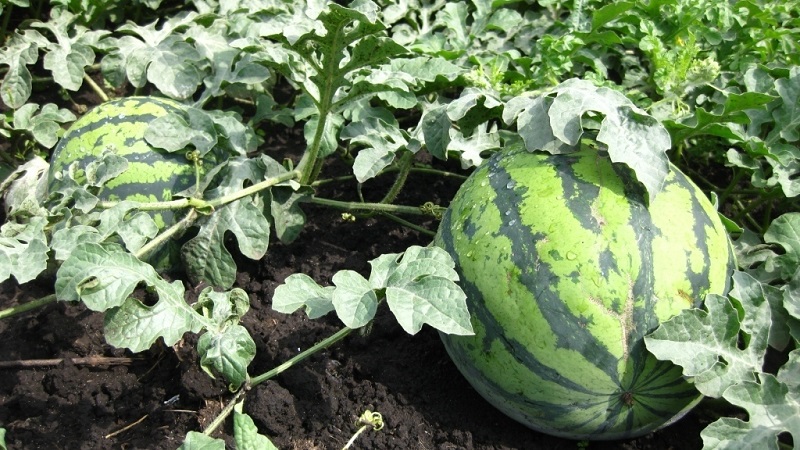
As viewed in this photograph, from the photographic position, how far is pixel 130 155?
9.36 ft

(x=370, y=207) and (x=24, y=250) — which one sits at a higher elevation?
(x=24, y=250)

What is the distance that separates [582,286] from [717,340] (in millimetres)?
420

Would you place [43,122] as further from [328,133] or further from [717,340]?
[717,340]

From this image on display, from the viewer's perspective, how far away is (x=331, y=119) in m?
3.08

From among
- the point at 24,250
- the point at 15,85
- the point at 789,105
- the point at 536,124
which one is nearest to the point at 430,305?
the point at 536,124

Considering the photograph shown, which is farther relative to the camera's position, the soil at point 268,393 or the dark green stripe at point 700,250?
the soil at point 268,393

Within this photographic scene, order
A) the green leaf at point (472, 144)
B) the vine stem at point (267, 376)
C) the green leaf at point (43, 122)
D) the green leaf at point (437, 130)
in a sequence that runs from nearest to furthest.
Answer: the vine stem at point (267, 376)
the green leaf at point (437, 130)
the green leaf at point (472, 144)
the green leaf at point (43, 122)

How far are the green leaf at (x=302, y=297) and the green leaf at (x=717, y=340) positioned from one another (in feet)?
2.94

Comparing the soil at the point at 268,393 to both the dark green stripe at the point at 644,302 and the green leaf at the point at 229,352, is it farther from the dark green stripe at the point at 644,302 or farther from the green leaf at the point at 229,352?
the dark green stripe at the point at 644,302

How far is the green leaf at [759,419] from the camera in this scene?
2.09 meters

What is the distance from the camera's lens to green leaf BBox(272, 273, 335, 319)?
2.32 meters

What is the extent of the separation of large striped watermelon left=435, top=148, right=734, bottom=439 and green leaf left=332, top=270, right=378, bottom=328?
0.28 m

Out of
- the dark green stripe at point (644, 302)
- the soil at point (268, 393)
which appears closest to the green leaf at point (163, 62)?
the soil at point (268, 393)

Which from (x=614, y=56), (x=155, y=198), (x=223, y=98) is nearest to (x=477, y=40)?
(x=614, y=56)
